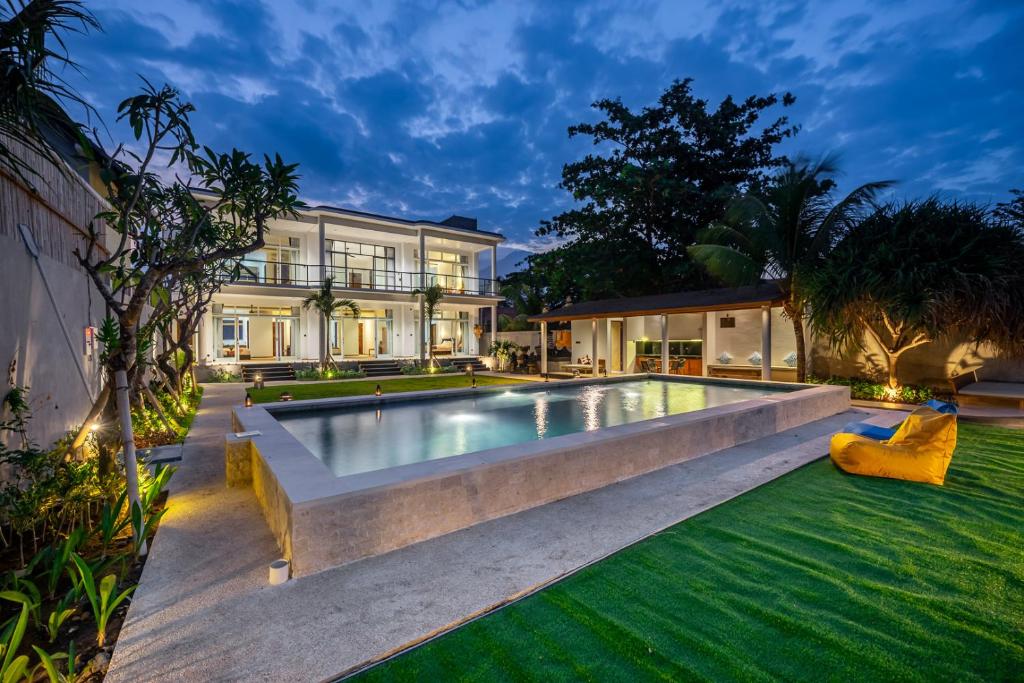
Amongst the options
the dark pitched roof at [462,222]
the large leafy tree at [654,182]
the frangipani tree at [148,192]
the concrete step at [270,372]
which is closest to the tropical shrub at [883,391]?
the large leafy tree at [654,182]

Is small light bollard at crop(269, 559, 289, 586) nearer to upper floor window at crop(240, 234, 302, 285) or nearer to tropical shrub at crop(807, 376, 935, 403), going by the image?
tropical shrub at crop(807, 376, 935, 403)

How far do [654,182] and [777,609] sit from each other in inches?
774

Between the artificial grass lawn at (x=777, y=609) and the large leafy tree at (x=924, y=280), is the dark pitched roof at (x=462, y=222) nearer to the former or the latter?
the large leafy tree at (x=924, y=280)

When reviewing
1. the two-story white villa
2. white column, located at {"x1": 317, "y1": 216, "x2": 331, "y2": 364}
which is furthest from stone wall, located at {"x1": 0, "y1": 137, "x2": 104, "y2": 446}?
the two-story white villa

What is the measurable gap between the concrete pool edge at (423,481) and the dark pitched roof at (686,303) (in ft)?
25.0

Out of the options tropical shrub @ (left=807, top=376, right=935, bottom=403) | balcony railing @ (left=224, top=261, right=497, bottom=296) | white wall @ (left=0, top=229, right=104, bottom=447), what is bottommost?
tropical shrub @ (left=807, top=376, right=935, bottom=403)

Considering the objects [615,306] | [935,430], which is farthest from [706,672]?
[615,306]

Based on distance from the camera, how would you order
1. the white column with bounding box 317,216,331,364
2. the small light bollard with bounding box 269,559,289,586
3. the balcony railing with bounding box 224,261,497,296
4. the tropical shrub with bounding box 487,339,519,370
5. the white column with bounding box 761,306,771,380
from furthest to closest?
the tropical shrub with bounding box 487,339,519,370 → the balcony railing with bounding box 224,261,497,296 → the white column with bounding box 317,216,331,364 → the white column with bounding box 761,306,771,380 → the small light bollard with bounding box 269,559,289,586

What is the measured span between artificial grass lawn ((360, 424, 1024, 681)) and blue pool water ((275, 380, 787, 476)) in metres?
3.40

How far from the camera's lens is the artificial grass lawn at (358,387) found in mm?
12477

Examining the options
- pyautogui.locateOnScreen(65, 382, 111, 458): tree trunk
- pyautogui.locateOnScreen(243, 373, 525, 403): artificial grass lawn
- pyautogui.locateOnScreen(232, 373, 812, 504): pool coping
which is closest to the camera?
pyautogui.locateOnScreen(232, 373, 812, 504): pool coping

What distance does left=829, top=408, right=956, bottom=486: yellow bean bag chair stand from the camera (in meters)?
4.88

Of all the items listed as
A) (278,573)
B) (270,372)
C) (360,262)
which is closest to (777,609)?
(278,573)

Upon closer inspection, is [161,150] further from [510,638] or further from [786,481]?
[786,481]
